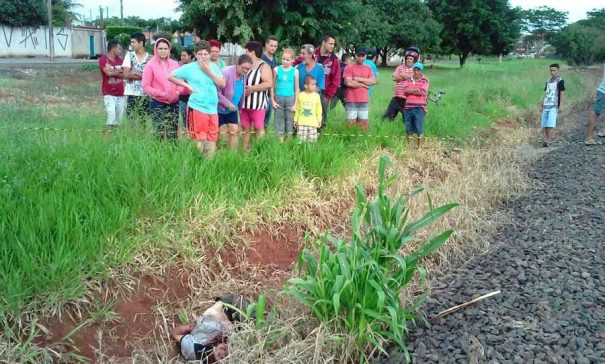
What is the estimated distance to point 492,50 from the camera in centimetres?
4322

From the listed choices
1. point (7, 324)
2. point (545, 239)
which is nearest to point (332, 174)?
point (545, 239)

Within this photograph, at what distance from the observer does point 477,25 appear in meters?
41.0

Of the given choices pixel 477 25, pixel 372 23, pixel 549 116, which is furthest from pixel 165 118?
pixel 477 25

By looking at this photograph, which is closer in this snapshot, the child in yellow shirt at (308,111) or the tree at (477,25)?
the child in yellow shirt at (308,111)

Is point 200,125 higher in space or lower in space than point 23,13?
lower

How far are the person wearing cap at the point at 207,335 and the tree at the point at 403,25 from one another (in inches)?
1381

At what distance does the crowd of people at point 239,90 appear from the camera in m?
5.88

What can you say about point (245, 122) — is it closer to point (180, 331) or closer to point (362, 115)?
point (362, 115)

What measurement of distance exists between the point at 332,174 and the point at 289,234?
1173 mm

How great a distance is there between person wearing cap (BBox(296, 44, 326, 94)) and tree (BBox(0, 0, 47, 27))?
108ft

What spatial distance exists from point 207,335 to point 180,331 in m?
0.25

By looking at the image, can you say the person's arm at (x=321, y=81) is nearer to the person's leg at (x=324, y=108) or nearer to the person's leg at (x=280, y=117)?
the person's leg at (x=324, y=108)

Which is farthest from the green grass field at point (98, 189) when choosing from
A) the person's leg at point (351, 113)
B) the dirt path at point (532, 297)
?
the dirt path at point (532, 297)

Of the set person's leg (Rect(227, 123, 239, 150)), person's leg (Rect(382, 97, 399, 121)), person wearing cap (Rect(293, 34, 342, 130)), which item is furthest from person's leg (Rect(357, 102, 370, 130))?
person's leg (Rect(227, 123, 239, 150))
